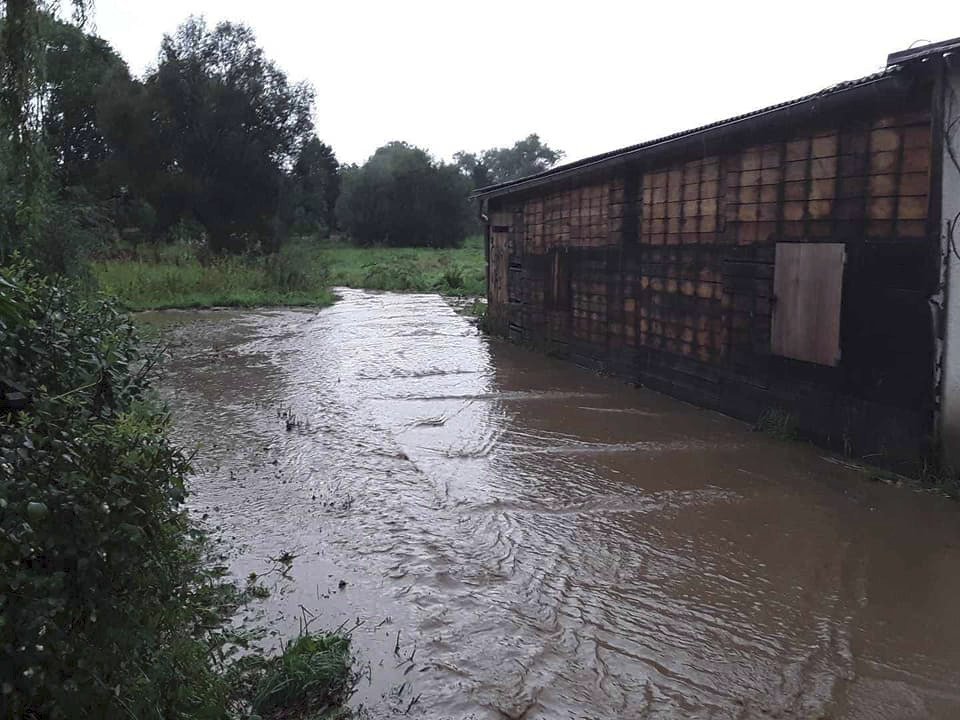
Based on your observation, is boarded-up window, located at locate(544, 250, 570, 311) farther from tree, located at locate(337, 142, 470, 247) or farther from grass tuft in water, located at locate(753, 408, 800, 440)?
tree, located at locate(337, 142, 470, 247)

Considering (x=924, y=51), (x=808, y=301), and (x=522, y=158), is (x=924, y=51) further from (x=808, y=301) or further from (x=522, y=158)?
(x=522, y=158)

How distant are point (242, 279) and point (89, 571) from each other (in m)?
23.6

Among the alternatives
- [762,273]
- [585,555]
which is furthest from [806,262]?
[585,555]

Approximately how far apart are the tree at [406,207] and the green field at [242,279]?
16.0m

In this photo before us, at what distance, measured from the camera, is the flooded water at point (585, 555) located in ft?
13.0

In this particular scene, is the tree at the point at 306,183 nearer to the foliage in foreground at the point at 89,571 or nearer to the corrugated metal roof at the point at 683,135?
the corrugated metal roof at the point at 683,135

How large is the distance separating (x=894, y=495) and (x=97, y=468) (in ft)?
19.9

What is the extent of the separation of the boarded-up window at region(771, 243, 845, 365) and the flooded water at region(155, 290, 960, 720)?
3.37ft

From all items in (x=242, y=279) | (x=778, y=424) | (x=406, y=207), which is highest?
(x=406, y=207)

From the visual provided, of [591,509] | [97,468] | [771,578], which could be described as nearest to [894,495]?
[771,578]

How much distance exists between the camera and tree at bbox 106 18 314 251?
30.5 m

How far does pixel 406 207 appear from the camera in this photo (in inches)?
1944

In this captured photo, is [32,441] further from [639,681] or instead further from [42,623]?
[639,681]

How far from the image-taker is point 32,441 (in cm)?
279
